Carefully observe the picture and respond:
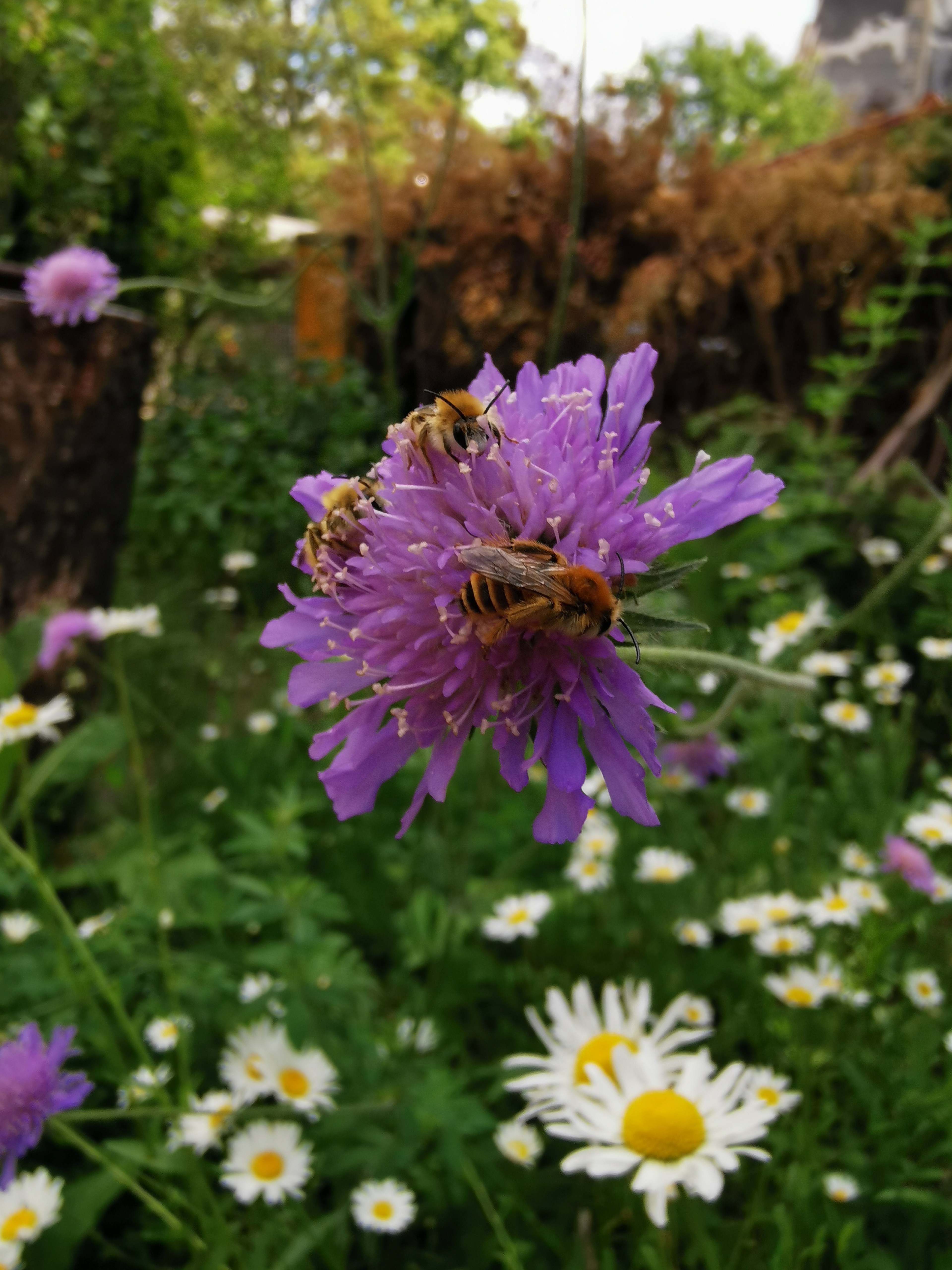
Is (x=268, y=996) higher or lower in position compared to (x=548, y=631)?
lower

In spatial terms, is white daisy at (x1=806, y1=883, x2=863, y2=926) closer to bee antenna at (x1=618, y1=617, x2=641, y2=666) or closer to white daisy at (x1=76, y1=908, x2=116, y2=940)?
bee antenna at (x1=618, y1=617, x2=641, y2=666)

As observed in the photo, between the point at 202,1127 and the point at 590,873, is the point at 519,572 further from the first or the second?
the point at 590,873

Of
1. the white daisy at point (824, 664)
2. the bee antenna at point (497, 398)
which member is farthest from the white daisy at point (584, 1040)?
the white daisy at point (824, 664)

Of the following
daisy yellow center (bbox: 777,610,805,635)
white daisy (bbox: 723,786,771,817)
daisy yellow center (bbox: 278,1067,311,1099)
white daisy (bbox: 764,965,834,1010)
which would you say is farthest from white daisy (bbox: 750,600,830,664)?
daisy yellow center (bbox: 278,1067,311,1099)

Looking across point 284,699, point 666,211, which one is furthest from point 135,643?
point 666,211

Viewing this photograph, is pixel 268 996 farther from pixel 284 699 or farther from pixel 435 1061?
pixel 284 699

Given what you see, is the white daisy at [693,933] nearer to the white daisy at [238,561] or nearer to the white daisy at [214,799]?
the white daisy at [214,799]
